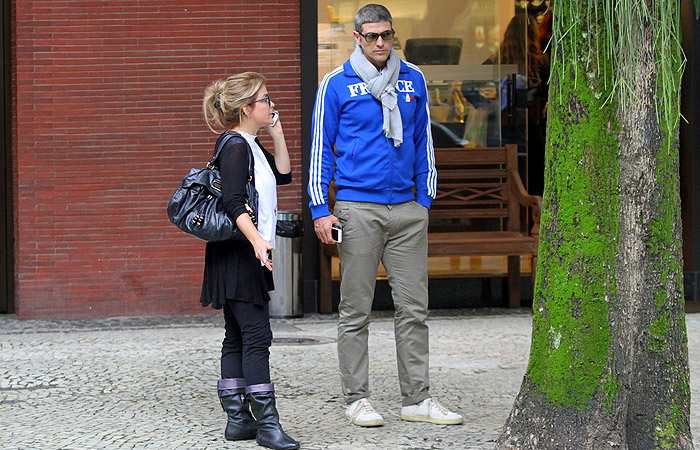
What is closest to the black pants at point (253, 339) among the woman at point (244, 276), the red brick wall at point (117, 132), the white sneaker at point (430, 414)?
the woman at point (244, 276)

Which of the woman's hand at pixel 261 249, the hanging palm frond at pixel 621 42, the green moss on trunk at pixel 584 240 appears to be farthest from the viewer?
the woman's hand at pixel 261 249

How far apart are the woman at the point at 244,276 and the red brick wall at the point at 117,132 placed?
3970mm

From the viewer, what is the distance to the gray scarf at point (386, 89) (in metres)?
5.40

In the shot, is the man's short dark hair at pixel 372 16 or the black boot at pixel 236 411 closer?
the black boot at pixel 236 411

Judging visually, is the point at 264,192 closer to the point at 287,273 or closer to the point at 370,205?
the point at 370,205

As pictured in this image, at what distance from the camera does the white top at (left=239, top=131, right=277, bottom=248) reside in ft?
16.6

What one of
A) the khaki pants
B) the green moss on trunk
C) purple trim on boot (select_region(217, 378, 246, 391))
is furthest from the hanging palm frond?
purple trim on boot (select_region(217, 378, 246, 391))

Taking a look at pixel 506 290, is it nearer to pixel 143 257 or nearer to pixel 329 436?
pixel 143 257

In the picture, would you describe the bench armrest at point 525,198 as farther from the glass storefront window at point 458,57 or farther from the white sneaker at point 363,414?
the white sneaker at point 363,414

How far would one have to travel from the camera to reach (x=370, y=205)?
547 centimetres

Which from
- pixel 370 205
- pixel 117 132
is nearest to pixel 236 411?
pixel 370 205

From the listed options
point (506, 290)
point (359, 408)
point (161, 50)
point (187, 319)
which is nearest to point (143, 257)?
point (187, 319)

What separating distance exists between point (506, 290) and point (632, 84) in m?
5.48

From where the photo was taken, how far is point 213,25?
9078mm
